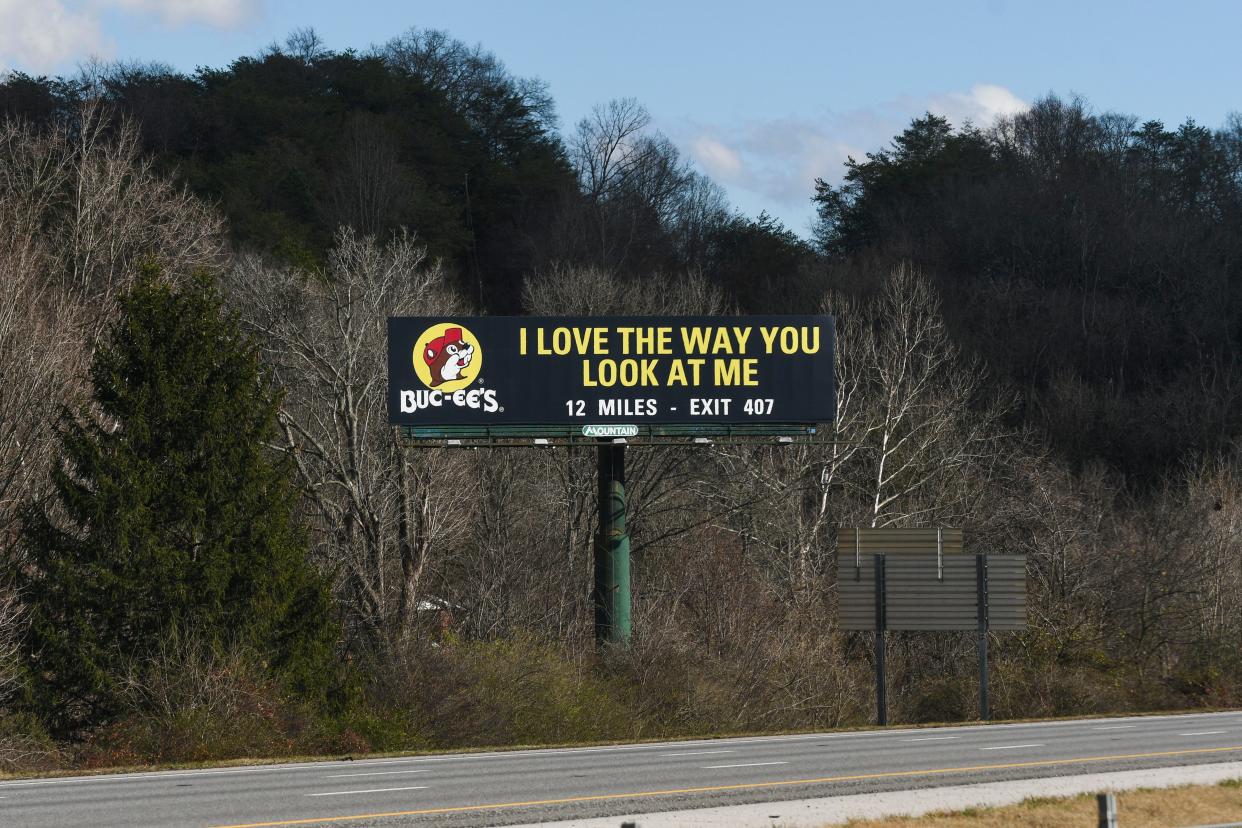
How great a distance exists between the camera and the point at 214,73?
92250mm

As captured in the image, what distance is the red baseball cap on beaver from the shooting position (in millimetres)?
36219

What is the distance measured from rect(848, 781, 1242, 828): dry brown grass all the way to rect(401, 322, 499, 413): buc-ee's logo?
1991 centimetres

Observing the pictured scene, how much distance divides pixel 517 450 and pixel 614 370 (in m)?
18.7

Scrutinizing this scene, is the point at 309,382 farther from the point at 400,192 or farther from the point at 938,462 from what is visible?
the point at 400,192

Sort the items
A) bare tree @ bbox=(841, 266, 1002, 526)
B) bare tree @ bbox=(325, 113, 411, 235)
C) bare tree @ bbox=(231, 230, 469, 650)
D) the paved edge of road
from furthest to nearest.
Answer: bare tree @ bbox=(325, 113, 411, 235) → bare tree @ bbox=(841, 266, 1002, 526) → bare tree @ bbox=(231, 230, 469, 650) → the paved edge of road

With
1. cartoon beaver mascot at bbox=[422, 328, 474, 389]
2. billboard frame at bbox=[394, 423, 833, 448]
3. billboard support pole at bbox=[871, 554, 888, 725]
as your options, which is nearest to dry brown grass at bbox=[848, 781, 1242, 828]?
billboard frame at bbox=[394, 423, 833, 448]

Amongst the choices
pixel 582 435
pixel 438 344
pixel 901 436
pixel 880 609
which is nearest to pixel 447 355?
pixel 438 344

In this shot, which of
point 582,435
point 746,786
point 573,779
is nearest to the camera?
point 746,786

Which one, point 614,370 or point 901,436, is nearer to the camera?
point 614,370

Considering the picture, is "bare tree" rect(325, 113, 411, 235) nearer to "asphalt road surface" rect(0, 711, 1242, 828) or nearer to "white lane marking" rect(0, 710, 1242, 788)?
"white lane marking" rect(0, 710, 1242, 788)

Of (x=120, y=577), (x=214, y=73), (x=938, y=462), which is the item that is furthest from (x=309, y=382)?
(x=214, y=73)

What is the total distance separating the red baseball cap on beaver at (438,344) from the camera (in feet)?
119

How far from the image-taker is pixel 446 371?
3619cm

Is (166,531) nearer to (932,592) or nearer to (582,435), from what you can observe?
(582,435)
